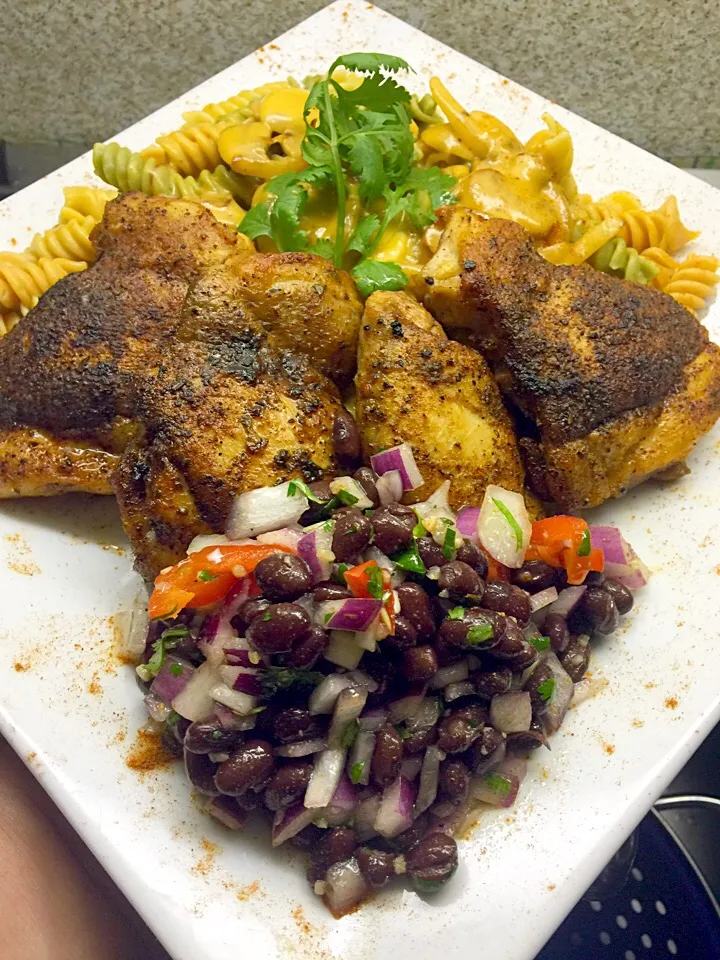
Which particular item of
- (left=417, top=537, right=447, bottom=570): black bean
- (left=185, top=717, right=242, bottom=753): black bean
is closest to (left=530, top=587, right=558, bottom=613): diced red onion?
(left=417, top=537, right=447, bottom=570): black bean

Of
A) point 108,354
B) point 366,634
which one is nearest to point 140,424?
point 108,354

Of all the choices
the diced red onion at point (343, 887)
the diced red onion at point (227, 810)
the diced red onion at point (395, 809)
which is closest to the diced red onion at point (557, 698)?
the diced red onion at point (395, 809)

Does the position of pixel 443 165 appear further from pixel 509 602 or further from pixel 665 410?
pixel 509 602

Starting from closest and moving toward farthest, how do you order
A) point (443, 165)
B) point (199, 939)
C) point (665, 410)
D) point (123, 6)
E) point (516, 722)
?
1. point (199, 939)
2. point (516, 722)
3. point (665, 410)
4. point (443, 165)
5. point (123, 6)

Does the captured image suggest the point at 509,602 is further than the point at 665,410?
No

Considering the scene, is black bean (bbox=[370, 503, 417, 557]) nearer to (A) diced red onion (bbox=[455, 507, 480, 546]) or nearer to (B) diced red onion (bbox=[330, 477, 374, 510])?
(B) diced red onion (bbox=[330, 477, 374, 510])

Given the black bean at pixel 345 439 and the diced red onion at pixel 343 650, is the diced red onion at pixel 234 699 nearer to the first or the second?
the diced red onion at pixel 343 650
